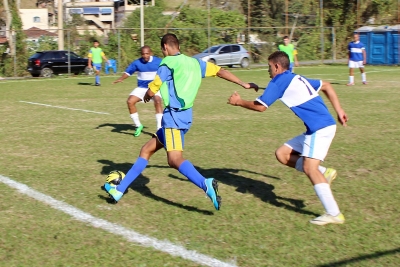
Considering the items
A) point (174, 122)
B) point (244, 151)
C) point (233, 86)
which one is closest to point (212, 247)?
point (174, 122)

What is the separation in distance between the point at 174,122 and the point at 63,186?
2.05 metres

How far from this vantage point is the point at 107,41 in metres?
34.1

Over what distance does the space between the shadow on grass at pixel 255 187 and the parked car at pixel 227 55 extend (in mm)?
25367

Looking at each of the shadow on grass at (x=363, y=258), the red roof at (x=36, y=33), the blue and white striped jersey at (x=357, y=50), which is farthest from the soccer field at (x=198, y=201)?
the red roof at (x=36, y=33)

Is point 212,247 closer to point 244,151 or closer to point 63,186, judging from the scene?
point 63,186

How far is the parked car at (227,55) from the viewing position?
33.3m

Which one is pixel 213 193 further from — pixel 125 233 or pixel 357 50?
pixel 357 50

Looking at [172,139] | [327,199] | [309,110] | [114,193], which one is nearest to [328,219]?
[327,199]

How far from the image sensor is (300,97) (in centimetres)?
568

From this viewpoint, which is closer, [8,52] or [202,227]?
[202,227]

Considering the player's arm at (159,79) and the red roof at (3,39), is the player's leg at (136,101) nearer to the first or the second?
the player's arm at (159,79)

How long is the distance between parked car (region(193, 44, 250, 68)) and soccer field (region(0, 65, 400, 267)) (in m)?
20.8

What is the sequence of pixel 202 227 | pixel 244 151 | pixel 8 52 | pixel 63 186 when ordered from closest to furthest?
pixel 202 227 < pixel 63 186 < pixel 244 151 < pixel 8 52

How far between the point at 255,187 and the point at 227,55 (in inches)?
1064
